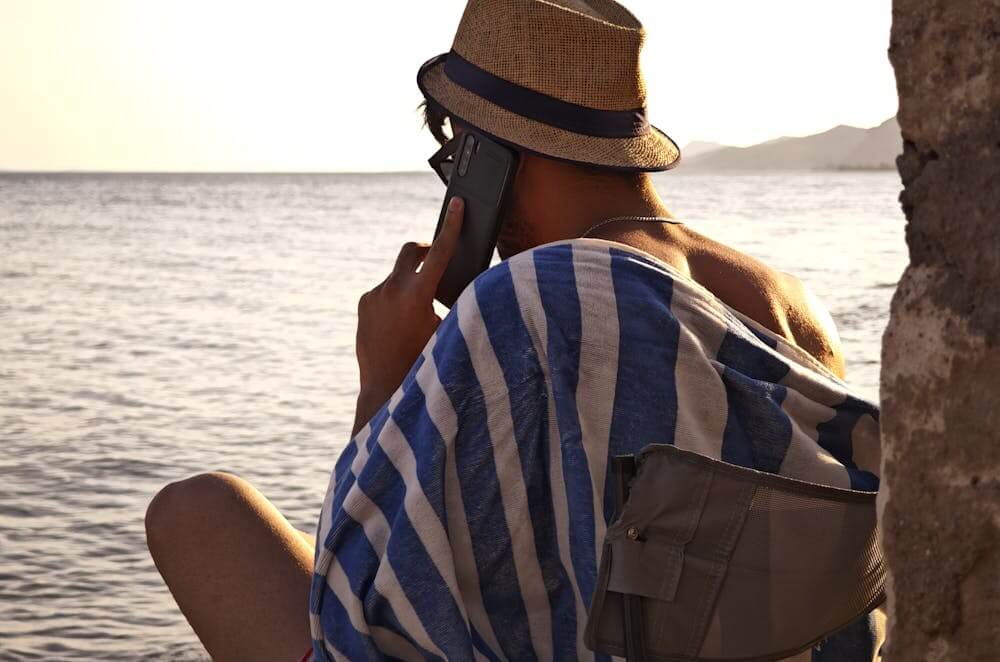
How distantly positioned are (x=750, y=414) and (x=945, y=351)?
479mm

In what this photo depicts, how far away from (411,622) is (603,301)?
50 centimetres

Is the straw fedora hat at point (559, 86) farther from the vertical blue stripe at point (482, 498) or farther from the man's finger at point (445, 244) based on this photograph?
the vertical blue stripe at point (482, 498)

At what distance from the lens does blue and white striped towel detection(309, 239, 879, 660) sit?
1.61m

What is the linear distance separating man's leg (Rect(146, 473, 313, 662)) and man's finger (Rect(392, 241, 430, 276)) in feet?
1.59

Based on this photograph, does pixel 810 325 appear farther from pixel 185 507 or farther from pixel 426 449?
pixel 185 507

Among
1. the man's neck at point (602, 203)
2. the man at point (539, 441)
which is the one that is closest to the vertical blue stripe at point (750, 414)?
the man at point (539, 441)

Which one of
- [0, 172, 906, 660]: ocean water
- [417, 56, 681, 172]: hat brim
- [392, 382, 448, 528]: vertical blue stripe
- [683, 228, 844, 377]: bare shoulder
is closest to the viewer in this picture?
[392, 382, 448, 528]: vertical blue stripe

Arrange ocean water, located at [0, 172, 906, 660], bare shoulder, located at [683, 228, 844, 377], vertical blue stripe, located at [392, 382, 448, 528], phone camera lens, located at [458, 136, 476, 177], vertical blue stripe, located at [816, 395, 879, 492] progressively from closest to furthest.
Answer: vertical blue stripe, located at [392, 382, 448, 528]
vertical blue stripe, located at [816, 395, 879, 492]
bare shoulder, located at [683, 228, 844, 377]
phone camera lens, located at [458, 136, 476, 177]
ocean water, located at [0, 172, 906, 660]

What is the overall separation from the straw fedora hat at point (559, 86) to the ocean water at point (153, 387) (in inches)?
109

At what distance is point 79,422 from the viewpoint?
729 centimetres

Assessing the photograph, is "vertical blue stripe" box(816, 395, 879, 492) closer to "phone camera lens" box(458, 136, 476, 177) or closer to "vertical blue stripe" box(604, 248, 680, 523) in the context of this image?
"vertical blue stripe" box(604, 248, 680, 523)

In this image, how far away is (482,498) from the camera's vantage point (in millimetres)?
1643

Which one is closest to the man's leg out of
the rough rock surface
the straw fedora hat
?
the straw fedora hat

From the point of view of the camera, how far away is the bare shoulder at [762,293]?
A: 6.30 feet
